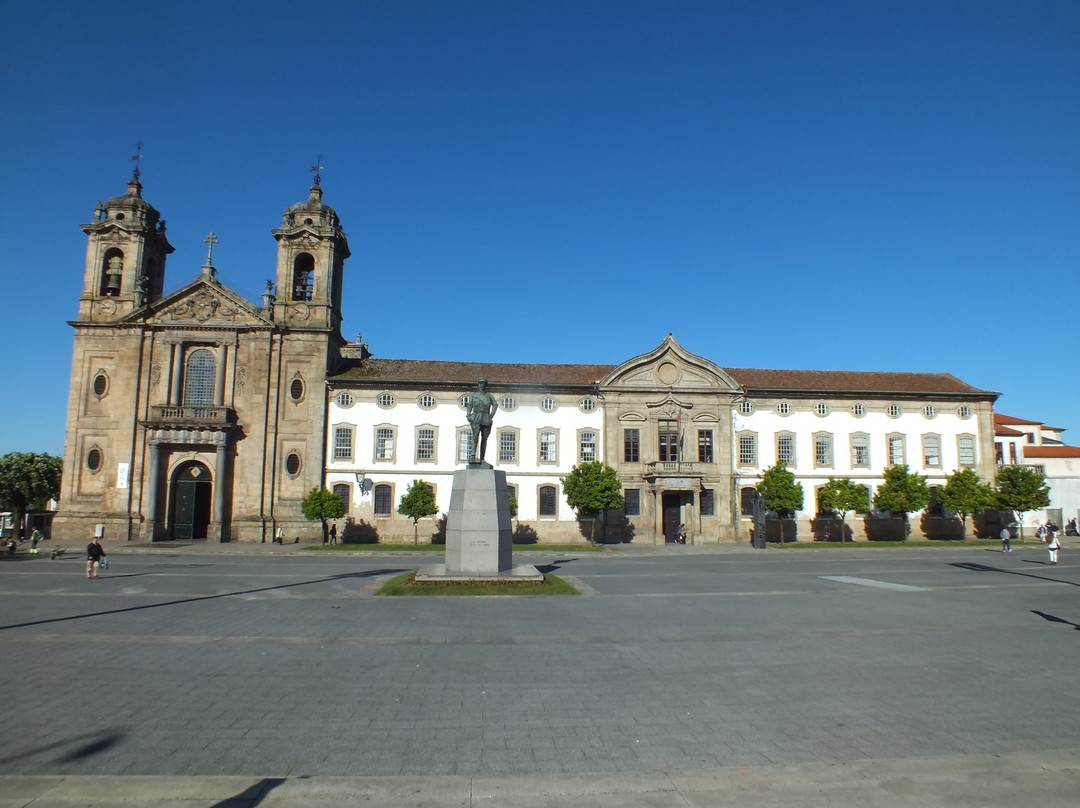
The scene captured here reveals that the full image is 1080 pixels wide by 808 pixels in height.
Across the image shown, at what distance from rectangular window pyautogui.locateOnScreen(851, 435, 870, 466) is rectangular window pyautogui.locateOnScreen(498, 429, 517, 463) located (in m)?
23.4

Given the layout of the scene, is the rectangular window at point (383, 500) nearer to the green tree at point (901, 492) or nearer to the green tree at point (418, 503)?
the green tree at point (418, 503)

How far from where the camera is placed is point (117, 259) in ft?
150

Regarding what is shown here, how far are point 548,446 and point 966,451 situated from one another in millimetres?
29638

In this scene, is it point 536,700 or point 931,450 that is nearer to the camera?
point 536,700

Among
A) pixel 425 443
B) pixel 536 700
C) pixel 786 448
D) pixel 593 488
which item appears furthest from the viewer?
pixel 786 448

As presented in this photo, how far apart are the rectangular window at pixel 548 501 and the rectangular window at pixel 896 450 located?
23671 millimetres

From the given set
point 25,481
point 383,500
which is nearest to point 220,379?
point 383,500

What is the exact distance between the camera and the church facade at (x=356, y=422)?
43031 mm

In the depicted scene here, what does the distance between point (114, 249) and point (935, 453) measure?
188 feet

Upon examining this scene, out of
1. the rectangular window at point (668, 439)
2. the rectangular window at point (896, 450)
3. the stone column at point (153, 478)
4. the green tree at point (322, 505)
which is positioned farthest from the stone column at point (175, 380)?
the rectangular window at point (896, 450)

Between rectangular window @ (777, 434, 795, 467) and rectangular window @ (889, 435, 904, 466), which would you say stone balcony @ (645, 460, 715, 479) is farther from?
rectangular window @ (889, 435, 904, 466)

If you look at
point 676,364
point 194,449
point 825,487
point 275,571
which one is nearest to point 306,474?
point 194,449

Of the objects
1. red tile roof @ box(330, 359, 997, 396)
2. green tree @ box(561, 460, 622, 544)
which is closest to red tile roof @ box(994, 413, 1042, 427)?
red tile roof @ box(330, 359, 997, 396)

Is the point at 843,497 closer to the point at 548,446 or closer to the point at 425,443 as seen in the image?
the point at 548,446
